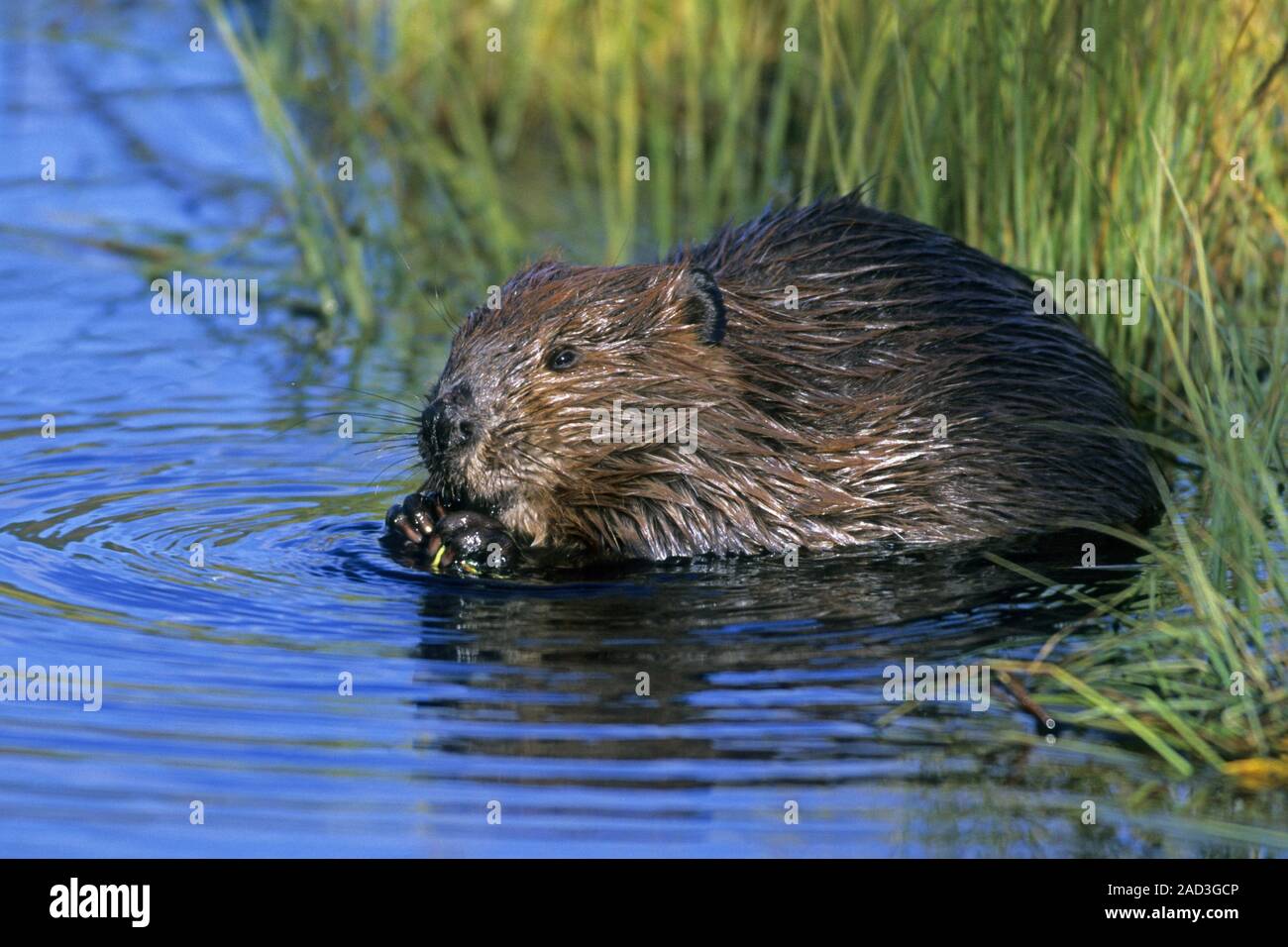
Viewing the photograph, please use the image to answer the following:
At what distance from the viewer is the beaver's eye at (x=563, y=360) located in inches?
244

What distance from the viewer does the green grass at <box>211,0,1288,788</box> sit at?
4.92 metres

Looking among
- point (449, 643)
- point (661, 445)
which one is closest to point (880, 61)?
point (661, 445)

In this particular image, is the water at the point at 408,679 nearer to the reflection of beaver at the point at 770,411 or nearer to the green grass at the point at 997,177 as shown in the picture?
the reflection of beaver at the point at 770,411

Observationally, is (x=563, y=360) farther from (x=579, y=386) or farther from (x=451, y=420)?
(x=451, y=420)

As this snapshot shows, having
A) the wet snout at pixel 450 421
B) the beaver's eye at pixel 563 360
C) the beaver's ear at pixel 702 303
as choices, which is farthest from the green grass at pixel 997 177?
the wet snout at pixel 450 421

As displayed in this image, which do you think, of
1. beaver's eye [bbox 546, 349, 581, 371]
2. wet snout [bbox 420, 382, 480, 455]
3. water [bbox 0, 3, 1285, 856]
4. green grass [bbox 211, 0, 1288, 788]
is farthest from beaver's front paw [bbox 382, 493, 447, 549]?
green grass [bbox 211, 0, 1288, 788]

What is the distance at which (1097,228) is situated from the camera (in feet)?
24.2

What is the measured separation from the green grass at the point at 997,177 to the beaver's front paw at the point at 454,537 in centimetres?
168

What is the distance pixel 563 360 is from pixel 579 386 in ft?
0.32

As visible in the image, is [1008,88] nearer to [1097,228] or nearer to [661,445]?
[1097,228]
